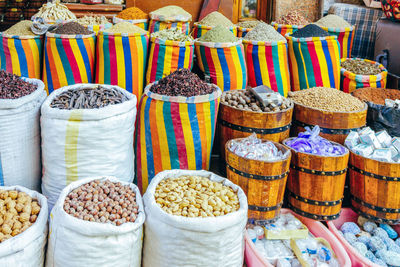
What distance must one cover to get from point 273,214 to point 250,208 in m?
0.13

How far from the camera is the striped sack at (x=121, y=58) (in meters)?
2.57

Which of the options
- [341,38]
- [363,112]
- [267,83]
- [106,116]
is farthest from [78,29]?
[341,38]

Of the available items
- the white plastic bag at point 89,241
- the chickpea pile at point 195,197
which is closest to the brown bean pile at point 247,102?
the chickpea pile at point 195,197

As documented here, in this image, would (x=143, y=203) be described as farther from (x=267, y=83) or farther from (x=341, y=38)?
(x=341, y=38)

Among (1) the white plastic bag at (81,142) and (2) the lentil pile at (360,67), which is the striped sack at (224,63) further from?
(2) the lentil pile at (360,67)

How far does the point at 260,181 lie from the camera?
195cm

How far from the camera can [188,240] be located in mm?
1577

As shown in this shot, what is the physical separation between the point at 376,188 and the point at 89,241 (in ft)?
4.84

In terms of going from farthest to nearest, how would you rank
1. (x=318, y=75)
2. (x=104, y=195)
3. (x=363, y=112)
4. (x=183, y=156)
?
(x=318, y=75) < (x=363, y=112) < (x=183, y=156) < (x=104, y=195)

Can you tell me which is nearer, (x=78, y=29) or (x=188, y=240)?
(x=188, y=240)

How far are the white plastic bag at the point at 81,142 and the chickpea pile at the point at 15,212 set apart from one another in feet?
0.70

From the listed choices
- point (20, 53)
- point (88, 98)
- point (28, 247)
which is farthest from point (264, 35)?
point (28, 247)

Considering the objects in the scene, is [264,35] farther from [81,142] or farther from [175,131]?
[81,142]

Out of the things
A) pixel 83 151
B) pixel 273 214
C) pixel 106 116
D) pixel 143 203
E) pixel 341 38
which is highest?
pixel 341 38
